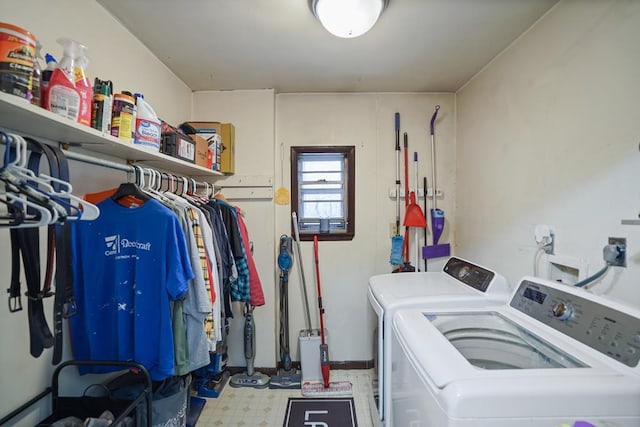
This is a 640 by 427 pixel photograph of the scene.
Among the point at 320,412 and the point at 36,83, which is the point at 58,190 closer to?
the point at 36,83

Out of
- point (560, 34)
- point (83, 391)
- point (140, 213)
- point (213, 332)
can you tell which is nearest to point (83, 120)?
point (140, 213)

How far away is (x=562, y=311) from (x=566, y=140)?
81 centimetres

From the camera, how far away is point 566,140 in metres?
1.32

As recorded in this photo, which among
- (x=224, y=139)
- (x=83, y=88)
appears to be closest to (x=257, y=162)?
(x=224, y=139)

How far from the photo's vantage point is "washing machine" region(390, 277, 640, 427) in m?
0.69

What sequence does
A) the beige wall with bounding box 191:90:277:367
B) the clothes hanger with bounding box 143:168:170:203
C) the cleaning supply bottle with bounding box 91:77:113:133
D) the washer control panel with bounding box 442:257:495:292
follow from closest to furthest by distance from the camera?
the cleaning supply bottle with bounding box 91:77:113:133 → the clothes hanger with bounding box 143:168:170:203 → the washer control panel with bounding box 442:257:495:292 → the beige wall with bounding box 191:90:277:367

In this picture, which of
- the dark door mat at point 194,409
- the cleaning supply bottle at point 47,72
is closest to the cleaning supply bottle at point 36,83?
the cleaning supply bottle at point 47,72

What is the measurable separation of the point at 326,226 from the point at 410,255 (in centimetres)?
77

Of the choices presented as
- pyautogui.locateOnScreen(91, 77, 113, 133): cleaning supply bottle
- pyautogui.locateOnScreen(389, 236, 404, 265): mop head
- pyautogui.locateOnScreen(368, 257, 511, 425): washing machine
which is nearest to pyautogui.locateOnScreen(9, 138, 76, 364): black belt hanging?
pyautogui.locateOnScreen(91, 77, 113, 133): cleaning supply bottle

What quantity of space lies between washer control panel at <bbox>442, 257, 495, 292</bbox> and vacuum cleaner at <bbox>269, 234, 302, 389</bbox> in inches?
47.6

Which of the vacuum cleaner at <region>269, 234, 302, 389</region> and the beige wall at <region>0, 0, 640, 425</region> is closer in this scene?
the beige wall at <region>0, 0, 640, 425</region>

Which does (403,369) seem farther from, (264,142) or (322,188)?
(264,142)

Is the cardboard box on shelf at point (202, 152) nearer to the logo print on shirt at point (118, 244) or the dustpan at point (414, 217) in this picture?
the logo print on shirt at point (118, 244)

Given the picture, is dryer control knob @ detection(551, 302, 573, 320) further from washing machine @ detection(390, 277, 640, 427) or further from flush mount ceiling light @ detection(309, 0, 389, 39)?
flush mount ceiling light @ detection(309, 0, 389, 39)
